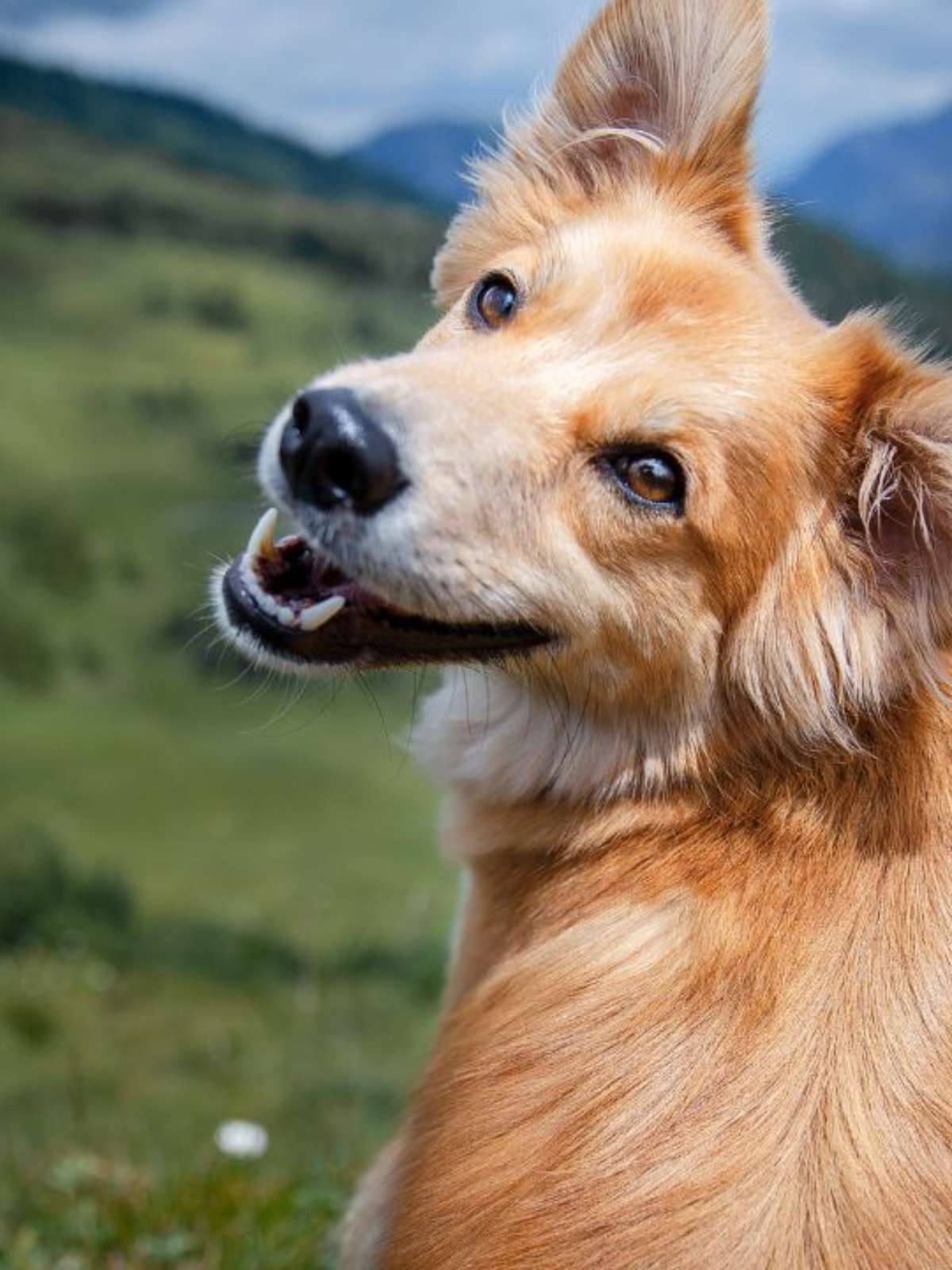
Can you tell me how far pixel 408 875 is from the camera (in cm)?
694

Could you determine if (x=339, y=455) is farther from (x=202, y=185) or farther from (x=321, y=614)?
(x=202, y=185)

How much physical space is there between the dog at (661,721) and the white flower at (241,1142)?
3.46 ft

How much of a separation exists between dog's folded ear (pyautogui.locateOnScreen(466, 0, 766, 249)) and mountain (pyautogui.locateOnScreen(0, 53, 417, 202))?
5122 millimetres

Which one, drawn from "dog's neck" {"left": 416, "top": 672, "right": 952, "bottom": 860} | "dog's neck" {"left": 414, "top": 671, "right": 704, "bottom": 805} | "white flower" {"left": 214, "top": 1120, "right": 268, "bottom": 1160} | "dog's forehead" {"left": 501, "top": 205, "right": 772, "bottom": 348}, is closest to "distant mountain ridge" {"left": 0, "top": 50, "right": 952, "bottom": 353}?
"dog's forehead" {"left": 501, "top": 205, "right": 772, "bottom": 348}

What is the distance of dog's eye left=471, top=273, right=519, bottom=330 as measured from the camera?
9.56ft

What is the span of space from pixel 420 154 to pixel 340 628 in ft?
16.1

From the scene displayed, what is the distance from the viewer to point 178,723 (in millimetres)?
7145

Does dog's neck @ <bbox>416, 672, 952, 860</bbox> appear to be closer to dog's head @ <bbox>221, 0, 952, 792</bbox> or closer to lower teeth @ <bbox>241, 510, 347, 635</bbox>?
dog's head @ <bbox>221, 0, 952, 792</bbox>

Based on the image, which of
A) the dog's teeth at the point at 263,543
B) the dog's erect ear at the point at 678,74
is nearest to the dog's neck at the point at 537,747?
the dog's teeth at the point at 263,543

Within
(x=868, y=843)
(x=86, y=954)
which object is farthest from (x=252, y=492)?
(x=868, y=843)

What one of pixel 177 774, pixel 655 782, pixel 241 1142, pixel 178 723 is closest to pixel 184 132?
pixel 178 723

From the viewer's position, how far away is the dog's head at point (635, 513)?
8.32ft

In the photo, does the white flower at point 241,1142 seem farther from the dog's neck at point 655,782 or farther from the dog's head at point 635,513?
the dog's head at point 635,513

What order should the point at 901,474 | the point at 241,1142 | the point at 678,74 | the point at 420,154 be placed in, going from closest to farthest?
→ the point at 901,474
the point at 678,74
the point at 241,1142
the point at 420,154
